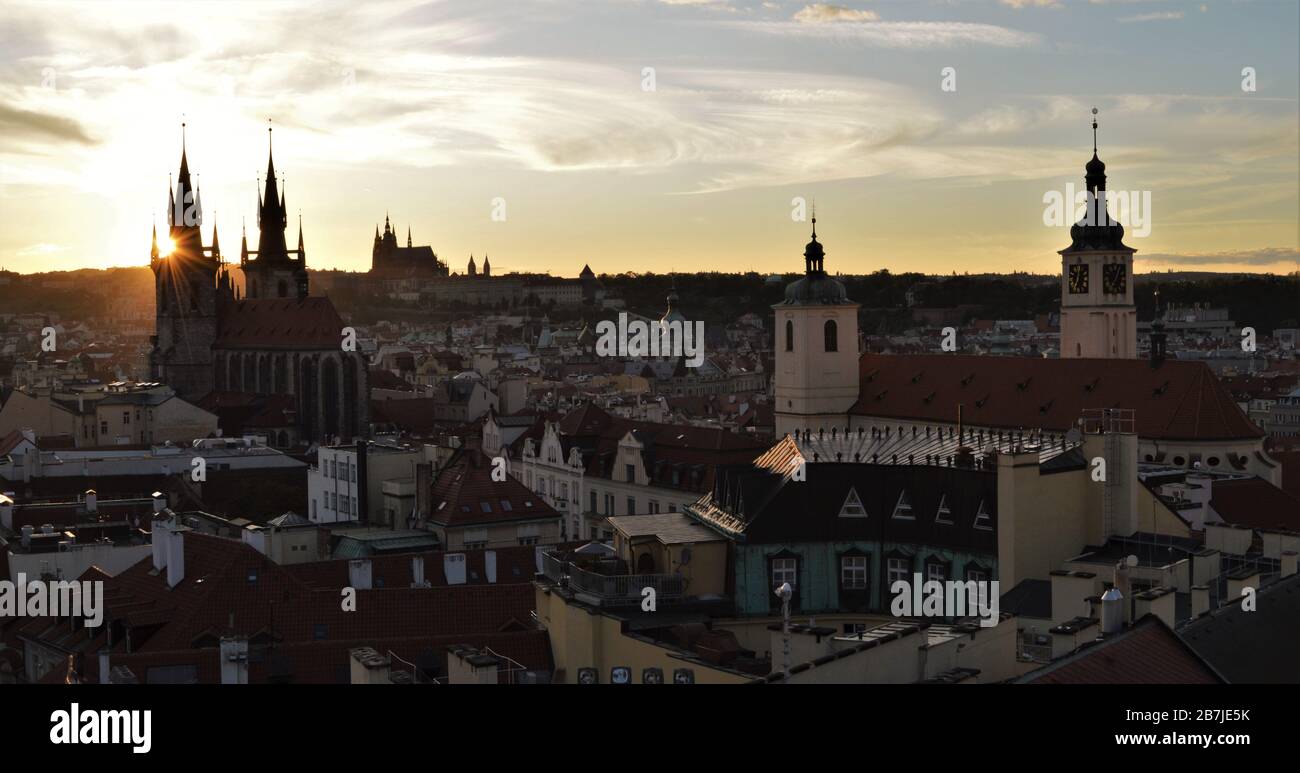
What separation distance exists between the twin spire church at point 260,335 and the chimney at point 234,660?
67.1 m

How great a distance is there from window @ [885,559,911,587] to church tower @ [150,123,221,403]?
84.2 m

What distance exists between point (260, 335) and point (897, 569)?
8085 centimetres

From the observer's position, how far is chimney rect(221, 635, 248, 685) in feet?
73.6

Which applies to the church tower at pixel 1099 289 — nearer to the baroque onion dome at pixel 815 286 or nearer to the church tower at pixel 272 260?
the baroque onion dome at pixel 815 286

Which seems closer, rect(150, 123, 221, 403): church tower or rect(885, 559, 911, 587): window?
rect(885, 559, 911, 587): window

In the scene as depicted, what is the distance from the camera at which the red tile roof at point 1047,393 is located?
50.6m
